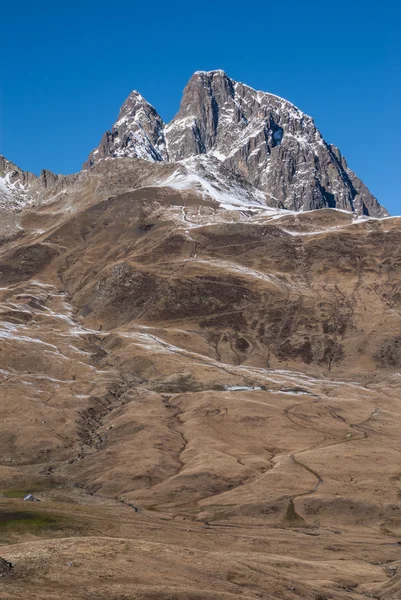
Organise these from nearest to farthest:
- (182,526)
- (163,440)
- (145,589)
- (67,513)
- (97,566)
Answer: (145,589)
(97,566)
(67,513)
(182,526)
(163,440)

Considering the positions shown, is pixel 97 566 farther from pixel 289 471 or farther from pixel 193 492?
pixel 289 471

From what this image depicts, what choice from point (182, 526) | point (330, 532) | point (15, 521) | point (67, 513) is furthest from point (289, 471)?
point (15, 521)

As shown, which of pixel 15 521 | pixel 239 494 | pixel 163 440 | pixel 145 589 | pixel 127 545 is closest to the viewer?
pixel 145 589

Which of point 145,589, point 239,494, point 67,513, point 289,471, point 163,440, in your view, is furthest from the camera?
point 163,440

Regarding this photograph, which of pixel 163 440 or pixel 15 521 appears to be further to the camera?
pixel 163 440

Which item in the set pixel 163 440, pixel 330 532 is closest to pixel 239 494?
pixel 330 532

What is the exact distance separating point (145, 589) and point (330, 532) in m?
73.8

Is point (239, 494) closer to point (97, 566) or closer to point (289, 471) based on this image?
point (289, 471)

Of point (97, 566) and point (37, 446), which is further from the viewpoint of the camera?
point (37, 446)

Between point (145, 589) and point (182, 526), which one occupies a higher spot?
point (145, 589)

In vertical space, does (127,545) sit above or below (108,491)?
above

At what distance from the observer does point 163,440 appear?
195000 millimetres

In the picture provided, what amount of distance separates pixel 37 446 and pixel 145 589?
136 metres

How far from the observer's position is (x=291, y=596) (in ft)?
259
